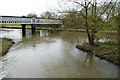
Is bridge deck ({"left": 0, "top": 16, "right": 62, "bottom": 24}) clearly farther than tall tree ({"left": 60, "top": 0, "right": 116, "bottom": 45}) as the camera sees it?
Yes

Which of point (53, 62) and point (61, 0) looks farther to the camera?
point (61, 0)

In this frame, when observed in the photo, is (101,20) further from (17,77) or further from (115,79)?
(17,77)

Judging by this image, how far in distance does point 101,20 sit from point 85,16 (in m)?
1.22

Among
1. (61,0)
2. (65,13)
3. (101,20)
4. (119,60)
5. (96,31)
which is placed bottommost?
(119,60)

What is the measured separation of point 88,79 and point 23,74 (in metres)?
2.73

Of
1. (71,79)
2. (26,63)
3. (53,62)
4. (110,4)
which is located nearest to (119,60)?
(71,79)

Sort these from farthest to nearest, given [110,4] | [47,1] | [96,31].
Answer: [47,1], [96,31], [110,4]

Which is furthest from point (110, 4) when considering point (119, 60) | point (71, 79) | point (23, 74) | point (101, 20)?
point (23, 74)

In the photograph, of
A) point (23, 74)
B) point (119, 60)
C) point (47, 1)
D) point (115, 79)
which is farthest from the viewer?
point (47, 1)

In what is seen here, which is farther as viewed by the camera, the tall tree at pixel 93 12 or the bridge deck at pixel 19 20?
the bridge deck at pixel 19 20

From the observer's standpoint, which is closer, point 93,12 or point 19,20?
point 93,12

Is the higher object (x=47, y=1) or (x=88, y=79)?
(x=47, y=1)

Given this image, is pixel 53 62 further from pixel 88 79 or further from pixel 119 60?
pixel 119 60

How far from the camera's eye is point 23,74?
18.3ft
